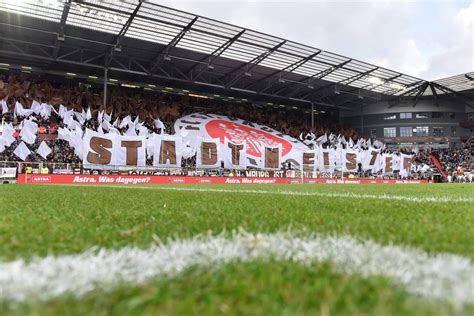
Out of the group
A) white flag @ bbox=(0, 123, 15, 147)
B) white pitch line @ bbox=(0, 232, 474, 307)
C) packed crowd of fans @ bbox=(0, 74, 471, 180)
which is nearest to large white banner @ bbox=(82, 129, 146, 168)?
white flag @ bbox=(0, 123, 15, 147)

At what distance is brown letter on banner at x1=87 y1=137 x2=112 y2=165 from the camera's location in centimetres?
1972

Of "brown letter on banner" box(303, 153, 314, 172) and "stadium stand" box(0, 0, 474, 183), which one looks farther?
"brown letter on banner" box(303, 153, 314, 172)

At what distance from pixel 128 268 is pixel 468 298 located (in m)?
→ 1.17

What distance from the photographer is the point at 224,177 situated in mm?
23922

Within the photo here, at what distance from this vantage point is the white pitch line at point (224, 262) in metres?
1.20

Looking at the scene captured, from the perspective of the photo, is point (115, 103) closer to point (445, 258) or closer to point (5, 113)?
point (5, 113)

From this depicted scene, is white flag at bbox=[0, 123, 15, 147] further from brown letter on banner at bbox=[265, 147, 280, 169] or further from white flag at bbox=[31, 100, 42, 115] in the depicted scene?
brown letter on banner at bbox=[265, 147, 280, 169]

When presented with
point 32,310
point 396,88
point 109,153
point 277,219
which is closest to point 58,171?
point 109,153

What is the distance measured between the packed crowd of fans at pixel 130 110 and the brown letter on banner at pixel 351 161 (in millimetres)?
12179

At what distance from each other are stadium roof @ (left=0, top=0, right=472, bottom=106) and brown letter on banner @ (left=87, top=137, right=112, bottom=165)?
7.62 meters

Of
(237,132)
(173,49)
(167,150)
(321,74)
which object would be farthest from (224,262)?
(321,74)

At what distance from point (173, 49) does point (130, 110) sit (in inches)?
316

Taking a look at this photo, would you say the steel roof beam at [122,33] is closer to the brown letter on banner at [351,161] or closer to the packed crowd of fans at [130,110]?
the packed crowd of fans at [130,110]

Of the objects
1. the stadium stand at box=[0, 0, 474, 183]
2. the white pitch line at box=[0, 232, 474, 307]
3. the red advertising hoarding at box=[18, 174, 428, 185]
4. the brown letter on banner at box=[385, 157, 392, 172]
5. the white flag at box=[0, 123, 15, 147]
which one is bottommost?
the red advertising hoarding at box=[18, 174, 428, 185]
